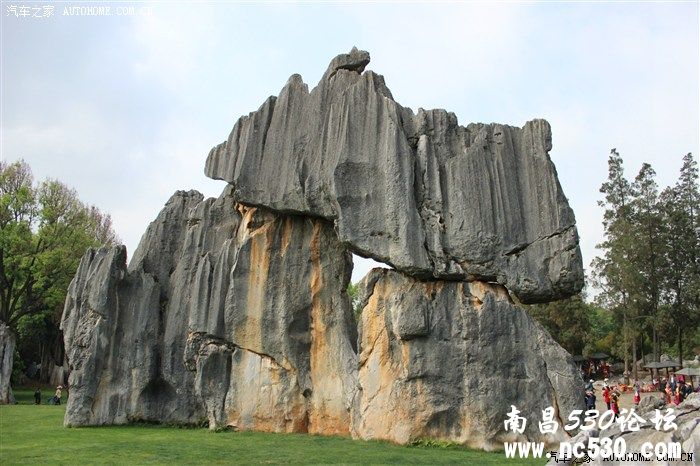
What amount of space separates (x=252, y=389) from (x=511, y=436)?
800cm

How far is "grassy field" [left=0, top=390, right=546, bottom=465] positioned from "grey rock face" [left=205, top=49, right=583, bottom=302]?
4.46 m

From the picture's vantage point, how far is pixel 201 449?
53.3ft

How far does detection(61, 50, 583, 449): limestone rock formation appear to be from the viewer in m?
16.4

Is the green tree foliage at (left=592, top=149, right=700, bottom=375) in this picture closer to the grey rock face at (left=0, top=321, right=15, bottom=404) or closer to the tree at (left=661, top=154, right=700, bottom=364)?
the tree at (left=661, top=154, right=700, bottom=364)

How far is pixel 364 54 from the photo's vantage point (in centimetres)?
1991

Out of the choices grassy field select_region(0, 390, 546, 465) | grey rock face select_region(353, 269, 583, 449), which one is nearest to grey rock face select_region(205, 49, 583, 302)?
grey rock face select_region(353, 269, 583, 449)

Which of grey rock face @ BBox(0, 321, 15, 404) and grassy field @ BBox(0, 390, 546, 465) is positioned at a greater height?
grey rock face @ BBox(0, 321, 15, 404)

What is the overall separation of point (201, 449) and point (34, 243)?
28324 millimetres

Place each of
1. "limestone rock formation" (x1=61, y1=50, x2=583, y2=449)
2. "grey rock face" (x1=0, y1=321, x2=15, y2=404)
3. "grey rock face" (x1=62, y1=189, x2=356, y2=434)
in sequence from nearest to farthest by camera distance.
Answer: "limestone rock formation" (x1=61, y1=50, x2=583, y2=449) < "grey rock face" (x1=62, y1=189, x2=356, y2=434) < "grey rock face" (x1=0, y1=321, x2=15, y2=404)

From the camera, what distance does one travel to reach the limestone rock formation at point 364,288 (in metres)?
16.4

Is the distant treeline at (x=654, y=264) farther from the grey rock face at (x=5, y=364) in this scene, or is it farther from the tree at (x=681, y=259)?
the grey rock face at (x=5, y=364)

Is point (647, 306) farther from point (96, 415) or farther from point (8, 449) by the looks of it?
point (8, 449)

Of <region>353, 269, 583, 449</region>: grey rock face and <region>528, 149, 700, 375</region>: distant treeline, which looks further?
<region>528, 149, 700, 375</region>: distant treeline

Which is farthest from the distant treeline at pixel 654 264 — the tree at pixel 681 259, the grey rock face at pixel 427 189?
the grey rock face at pixel 427 189
